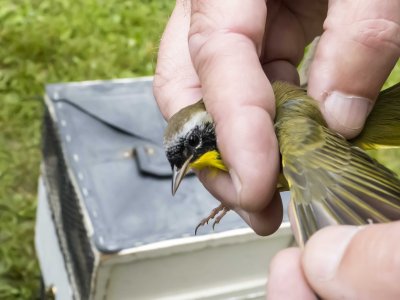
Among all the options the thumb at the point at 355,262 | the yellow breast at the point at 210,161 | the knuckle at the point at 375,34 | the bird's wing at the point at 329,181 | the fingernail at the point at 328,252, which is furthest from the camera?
the yellow breast at the point at 210,161

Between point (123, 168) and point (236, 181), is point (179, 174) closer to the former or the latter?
point (236, 181)

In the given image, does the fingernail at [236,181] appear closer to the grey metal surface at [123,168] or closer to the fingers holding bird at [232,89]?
the fingers holding bird at [232,89]

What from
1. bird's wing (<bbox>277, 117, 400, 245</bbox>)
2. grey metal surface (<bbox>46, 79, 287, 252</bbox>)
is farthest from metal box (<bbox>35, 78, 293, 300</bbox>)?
bird's wing (<bbox>277, 117, 400, 245</bbox>)

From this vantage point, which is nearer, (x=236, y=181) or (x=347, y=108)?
(x=236, y=181)

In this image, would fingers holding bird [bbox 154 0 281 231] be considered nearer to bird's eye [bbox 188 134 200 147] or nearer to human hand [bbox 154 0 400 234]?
human hand [bbox 154 0 400 234]

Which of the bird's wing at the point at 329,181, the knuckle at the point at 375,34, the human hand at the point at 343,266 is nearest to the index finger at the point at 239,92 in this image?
the bird's wing at the point at 329,181

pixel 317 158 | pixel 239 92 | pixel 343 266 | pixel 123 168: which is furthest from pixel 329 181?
pixel 123 168
